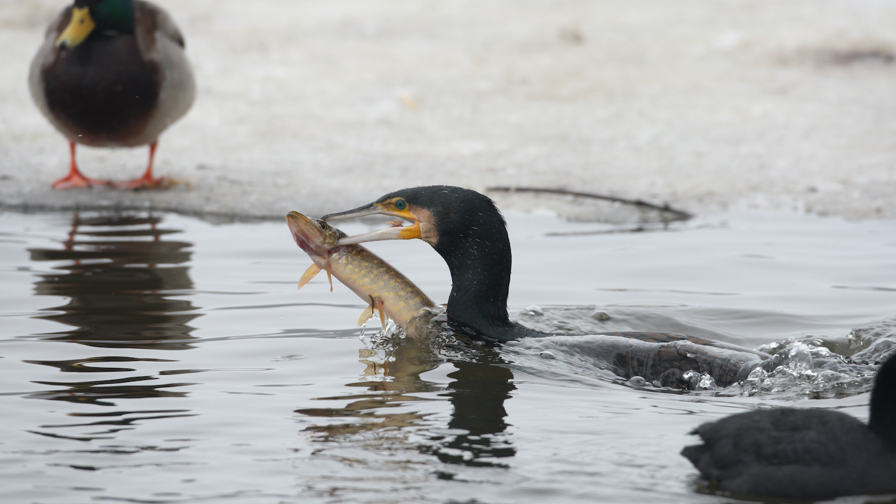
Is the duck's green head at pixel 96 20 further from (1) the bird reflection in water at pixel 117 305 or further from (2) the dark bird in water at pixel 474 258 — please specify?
(2) the dark bird in water at pixel 474 258

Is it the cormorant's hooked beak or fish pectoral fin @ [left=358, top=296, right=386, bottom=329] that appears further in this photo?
fish pectoral fin @ [left=358, top=296, right=386, bottom=329]

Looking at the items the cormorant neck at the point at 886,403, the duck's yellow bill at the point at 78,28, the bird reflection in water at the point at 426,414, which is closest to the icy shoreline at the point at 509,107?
the duck's yellow bill at the point at 78,28

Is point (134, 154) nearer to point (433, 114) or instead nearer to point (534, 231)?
point (433, 114)

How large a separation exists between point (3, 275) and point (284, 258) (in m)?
1.56

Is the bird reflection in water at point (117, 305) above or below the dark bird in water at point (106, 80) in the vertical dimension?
below

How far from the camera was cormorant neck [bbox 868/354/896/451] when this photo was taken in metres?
2.91

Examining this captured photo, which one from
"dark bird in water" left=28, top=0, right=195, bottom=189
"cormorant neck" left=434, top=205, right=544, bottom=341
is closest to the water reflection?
"dark bird in water" left=28, top=0, right=195, bottom=189

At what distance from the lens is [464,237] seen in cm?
448

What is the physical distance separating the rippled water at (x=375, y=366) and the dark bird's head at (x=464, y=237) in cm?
21

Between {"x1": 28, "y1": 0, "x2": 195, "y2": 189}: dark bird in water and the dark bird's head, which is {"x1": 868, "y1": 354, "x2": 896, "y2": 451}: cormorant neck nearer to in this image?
the dark bird's head

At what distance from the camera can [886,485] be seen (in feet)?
9.30

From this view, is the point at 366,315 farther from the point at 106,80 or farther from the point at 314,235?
the point at 106,80

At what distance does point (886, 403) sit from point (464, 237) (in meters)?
1.99

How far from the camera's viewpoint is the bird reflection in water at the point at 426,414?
325 cm
